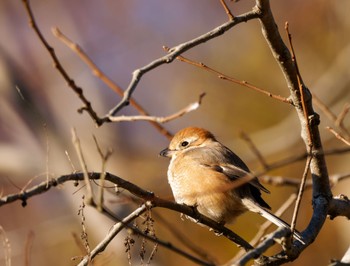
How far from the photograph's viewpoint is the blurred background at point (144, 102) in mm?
7141

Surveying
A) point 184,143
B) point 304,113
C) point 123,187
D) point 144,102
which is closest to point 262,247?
point 123,187

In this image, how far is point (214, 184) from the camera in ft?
13.5

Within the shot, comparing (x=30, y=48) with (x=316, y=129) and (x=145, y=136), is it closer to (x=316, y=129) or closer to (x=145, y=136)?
(x=145, y=136)

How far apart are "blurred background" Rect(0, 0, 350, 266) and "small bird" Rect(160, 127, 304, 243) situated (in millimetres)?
1705

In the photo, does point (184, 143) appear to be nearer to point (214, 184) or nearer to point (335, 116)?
point (214, 184)

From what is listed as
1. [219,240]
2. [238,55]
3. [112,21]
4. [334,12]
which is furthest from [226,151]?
[112,21]

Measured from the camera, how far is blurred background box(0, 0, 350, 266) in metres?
7.14

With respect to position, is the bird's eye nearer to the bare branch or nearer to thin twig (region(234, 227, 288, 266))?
the bare branch

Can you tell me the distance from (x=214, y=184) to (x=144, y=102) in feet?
20.1

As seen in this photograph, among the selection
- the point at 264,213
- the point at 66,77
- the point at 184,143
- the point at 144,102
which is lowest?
the point at 264,213

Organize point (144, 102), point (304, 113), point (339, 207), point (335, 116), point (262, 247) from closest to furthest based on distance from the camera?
point (262, 247)
point (304, 113)
point (335, 116)
point (339, 207)
point (144, 102)

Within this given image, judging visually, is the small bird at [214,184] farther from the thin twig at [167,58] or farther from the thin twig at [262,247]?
the thin twig at [167,58]

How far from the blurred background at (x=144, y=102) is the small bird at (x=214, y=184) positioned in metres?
1.71

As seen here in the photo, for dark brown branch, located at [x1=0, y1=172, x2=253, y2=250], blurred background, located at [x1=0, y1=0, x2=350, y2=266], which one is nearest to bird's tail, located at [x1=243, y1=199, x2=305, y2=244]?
dark brown branch, located at [x1=0, y1=172, x2=253, y2=250]
